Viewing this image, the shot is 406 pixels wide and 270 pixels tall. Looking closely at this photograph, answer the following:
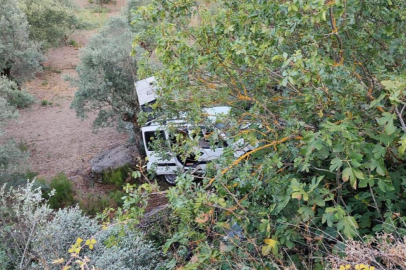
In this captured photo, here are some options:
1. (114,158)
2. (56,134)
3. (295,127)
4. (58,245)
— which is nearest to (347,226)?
(295,127)

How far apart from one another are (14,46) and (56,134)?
3409 mm

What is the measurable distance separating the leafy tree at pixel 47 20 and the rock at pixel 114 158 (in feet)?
24.7

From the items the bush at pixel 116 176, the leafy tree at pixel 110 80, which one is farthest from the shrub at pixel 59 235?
Answer: the leafy tree at pixel 110 80

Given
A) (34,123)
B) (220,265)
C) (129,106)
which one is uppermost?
(220,265)

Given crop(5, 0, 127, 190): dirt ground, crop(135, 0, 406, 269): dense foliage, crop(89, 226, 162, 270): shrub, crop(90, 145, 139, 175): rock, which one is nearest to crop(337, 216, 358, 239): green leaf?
crop(135, 0, 406, 269): dense foliage

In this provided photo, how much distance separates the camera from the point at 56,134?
12.4 metres

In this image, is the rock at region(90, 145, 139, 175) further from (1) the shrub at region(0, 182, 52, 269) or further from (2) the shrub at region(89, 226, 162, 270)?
(2) the shrub at region(89, 226, 162, 270)

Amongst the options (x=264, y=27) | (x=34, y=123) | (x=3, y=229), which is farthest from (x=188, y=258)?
(x=34, y=123)

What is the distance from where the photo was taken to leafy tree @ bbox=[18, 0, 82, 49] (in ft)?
51.2

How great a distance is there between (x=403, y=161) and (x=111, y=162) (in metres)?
7.81

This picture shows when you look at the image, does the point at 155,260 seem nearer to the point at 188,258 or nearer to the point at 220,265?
the point at 188,258

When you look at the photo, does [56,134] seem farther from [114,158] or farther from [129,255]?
[129,255]

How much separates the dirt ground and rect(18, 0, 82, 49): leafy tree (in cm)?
155

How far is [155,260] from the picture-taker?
495 cm
